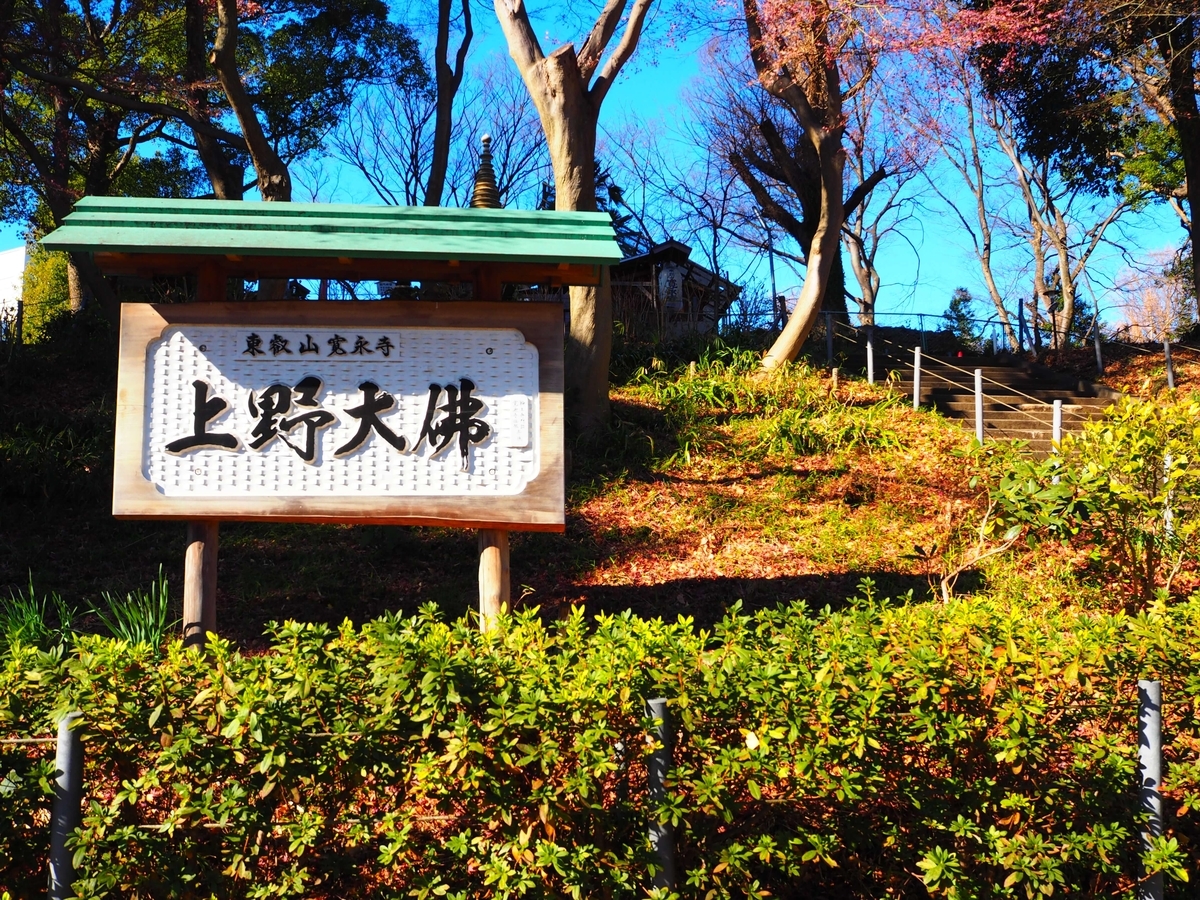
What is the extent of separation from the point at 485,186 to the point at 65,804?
496 centimetres

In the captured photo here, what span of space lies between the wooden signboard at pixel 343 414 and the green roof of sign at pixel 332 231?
39cm

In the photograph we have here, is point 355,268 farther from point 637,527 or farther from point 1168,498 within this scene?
point 1168,498

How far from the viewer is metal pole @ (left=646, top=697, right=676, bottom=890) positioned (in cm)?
338

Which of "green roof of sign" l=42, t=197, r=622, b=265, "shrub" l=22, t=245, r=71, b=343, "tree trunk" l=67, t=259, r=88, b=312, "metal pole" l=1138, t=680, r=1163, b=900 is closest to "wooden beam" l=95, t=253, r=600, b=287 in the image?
"green roof of sign" l=42, t=197, r=622, b=265

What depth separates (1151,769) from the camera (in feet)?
12.3

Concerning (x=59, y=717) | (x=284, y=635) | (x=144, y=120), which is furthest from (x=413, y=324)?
(x=144, y=120)

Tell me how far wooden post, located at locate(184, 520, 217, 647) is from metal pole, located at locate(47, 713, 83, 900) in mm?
Result: 2905

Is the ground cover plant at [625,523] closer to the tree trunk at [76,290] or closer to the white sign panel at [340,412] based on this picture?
the white sign panel at [340,412]

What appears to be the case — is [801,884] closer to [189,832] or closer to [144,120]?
[189,832]

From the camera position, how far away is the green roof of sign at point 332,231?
564 cm

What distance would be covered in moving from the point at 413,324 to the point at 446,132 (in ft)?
38.4

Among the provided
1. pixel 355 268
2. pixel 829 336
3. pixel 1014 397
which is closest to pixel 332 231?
pixel 355 268

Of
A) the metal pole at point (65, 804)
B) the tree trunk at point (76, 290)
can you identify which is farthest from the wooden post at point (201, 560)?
the tree trunk at point (76, 290)

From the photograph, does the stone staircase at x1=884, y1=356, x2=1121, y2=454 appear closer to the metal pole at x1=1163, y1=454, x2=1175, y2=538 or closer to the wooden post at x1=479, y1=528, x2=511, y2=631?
the metal pole at x1=1163, y1=454, x2=1175, y2=538
